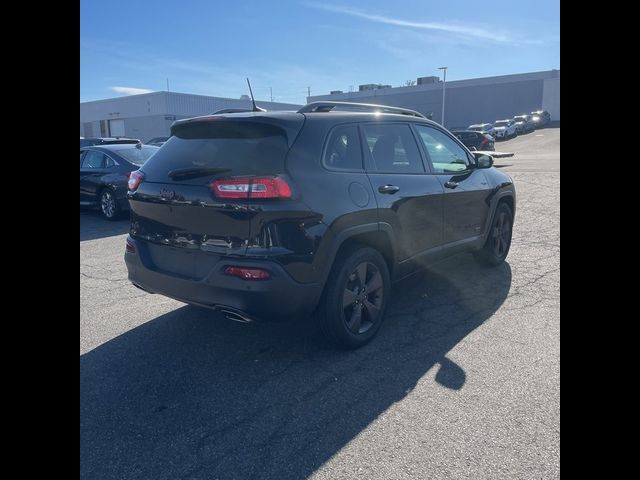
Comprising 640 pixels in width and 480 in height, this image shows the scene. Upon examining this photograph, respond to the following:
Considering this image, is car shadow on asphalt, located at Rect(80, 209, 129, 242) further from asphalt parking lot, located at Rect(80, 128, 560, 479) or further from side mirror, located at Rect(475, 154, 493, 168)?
side mirror, located at Rect(475, 154, 493, 168)

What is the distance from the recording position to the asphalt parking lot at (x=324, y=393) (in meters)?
2.42

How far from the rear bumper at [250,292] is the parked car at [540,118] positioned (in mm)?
51269

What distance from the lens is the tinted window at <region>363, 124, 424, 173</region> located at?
151 inches

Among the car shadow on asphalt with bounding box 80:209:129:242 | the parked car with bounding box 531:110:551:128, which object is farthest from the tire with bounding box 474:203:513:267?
the parked car with bounding box 531:110:551:128

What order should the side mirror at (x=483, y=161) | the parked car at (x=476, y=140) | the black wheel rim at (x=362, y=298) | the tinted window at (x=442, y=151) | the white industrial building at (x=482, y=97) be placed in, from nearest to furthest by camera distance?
the black wheel rim at (x=362, y=298)
the tinted window at (x=442, y=151)
the side mirror at (x=483, y=161)
the parked car at (x=476, y=140)
the white industrial building at (x=482, y=97)

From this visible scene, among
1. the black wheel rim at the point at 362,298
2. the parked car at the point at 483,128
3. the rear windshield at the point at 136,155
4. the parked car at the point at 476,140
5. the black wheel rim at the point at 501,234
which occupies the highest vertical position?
the parked car at the point at 483,128

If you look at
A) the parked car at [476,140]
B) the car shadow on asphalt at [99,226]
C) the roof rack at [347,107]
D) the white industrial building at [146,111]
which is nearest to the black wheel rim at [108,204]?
the car shadow on asphalt at [99,226]

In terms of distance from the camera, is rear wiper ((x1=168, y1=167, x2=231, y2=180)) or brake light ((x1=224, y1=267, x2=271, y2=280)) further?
rear wiper ((x1=168, y1=167, x2=231, y2=180))

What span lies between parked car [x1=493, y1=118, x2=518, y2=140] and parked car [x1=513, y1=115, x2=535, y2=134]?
108 cm

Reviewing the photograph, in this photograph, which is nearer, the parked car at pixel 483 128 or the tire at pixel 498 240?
the tire at pixel 498 240

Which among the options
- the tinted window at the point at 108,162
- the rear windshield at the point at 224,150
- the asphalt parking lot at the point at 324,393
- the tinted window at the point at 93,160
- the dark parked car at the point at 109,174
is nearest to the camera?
the asphalt parking lot at the point at 324,393

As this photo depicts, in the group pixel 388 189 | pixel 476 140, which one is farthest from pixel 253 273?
pixel 476 140

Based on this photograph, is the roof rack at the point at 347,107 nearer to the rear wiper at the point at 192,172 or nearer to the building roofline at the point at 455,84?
the rear wiper at the point at 192,172
